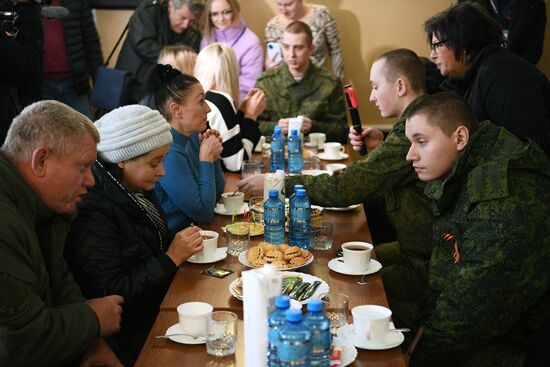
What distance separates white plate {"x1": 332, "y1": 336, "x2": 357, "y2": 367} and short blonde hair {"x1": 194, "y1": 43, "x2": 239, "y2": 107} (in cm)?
233

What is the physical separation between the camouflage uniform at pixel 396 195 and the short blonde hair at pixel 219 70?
118 centimetres

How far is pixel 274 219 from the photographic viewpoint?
99.3 inches

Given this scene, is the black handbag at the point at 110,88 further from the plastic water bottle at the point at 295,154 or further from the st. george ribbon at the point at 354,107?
the st. george ribbon at the point at 354,107

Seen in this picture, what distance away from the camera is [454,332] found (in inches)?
82.4

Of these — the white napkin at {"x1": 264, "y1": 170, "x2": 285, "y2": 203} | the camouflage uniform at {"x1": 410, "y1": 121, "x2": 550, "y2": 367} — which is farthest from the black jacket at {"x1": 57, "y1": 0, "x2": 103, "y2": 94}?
the camouflage uniform at {"x1": 410, "y1": 121, "x2": 550, "y2": 367}

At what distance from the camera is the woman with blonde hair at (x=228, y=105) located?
3.65m

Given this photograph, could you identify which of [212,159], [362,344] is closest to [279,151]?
[212,159]

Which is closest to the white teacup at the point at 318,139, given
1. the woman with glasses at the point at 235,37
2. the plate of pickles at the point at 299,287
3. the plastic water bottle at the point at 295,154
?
the plastic water bottle at the point at 295,154

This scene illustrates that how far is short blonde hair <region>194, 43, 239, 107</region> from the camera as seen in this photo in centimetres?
387

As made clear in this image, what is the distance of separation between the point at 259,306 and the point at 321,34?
15.0 ft

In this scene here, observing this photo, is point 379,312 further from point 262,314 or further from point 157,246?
point 157,246

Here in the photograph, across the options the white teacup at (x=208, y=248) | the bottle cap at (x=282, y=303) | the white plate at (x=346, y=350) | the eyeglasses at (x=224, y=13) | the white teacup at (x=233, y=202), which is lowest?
the white teacup at (x=233, y=202)

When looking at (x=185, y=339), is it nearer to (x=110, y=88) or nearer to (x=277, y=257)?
(x=277, y=257)

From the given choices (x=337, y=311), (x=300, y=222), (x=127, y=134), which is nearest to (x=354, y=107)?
(x=300, y=222)
